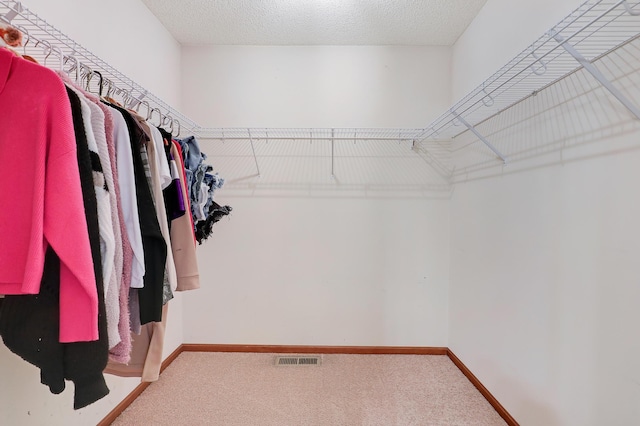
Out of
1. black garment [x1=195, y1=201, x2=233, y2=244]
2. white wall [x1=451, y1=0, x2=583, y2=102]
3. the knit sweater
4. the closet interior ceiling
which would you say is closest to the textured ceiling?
white wall [x1=451, y1=0, x2=583, y2=102]

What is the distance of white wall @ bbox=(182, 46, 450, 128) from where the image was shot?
2.31 metres

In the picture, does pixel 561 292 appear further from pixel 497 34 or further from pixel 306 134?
pixel 306 134

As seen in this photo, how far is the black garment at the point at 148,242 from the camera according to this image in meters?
1.00

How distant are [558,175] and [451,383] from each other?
1549mm

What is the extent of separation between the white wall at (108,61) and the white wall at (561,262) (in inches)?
89.4

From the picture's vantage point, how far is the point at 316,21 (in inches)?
80.0

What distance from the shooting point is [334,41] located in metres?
2.25

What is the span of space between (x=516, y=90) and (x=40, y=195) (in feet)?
6.52

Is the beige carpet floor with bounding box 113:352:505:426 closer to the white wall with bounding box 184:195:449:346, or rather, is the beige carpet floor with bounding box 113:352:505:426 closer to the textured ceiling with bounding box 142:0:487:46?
the white wall with bounding box 184:195:449:346

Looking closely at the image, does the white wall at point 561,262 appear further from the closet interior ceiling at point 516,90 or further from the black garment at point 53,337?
the black garment at point 53,337

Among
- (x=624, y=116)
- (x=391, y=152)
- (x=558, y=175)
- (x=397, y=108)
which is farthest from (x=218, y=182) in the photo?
(x=624, y=116)

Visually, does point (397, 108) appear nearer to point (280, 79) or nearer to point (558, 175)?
point (280, 79)

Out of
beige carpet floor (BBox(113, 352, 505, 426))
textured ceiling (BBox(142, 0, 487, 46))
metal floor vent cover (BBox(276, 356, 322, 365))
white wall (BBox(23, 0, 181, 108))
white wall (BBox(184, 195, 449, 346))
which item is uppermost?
textured ceiling (BBox(142, 0, 487, 46))

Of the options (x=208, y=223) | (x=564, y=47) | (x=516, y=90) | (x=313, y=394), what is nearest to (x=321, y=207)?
(x=208, y=223)
